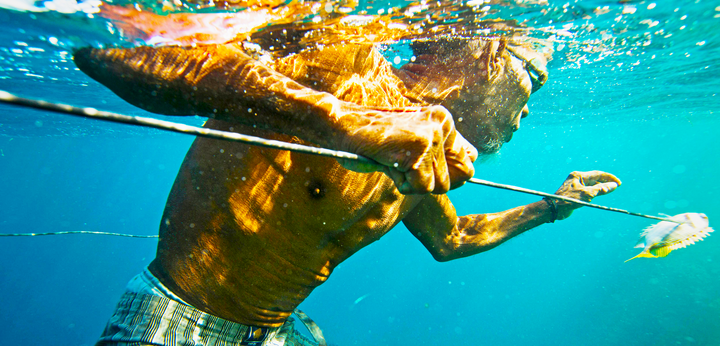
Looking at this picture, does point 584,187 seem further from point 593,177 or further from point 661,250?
point 661,250

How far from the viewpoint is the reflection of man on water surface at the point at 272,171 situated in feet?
3.91

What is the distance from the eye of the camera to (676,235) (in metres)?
3.00

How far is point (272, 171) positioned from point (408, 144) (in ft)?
2.93

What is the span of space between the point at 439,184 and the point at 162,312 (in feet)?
5.69

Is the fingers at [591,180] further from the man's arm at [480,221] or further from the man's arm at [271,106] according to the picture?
the man's arm at [271,106]

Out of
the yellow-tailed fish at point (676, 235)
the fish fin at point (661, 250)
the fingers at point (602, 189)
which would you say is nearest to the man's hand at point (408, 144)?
the fingers at point (602, 189)

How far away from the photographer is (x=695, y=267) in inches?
1310

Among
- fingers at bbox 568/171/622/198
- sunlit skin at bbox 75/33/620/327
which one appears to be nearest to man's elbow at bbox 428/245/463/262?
sunlit skin at bbox 75/33/620/327

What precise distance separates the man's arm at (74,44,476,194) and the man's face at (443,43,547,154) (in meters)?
1.34

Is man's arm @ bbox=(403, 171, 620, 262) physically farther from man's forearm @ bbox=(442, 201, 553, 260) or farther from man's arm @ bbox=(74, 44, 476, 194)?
man's arm @ bbox=(74, 44, 476, 194)

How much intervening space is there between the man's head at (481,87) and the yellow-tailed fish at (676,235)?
5.80 ft

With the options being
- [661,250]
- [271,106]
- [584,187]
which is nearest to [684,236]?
[661,250]

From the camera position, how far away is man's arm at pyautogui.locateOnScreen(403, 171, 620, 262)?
111 inches

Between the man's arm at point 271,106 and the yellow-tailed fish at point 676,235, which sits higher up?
the man's arm at point 271,106
